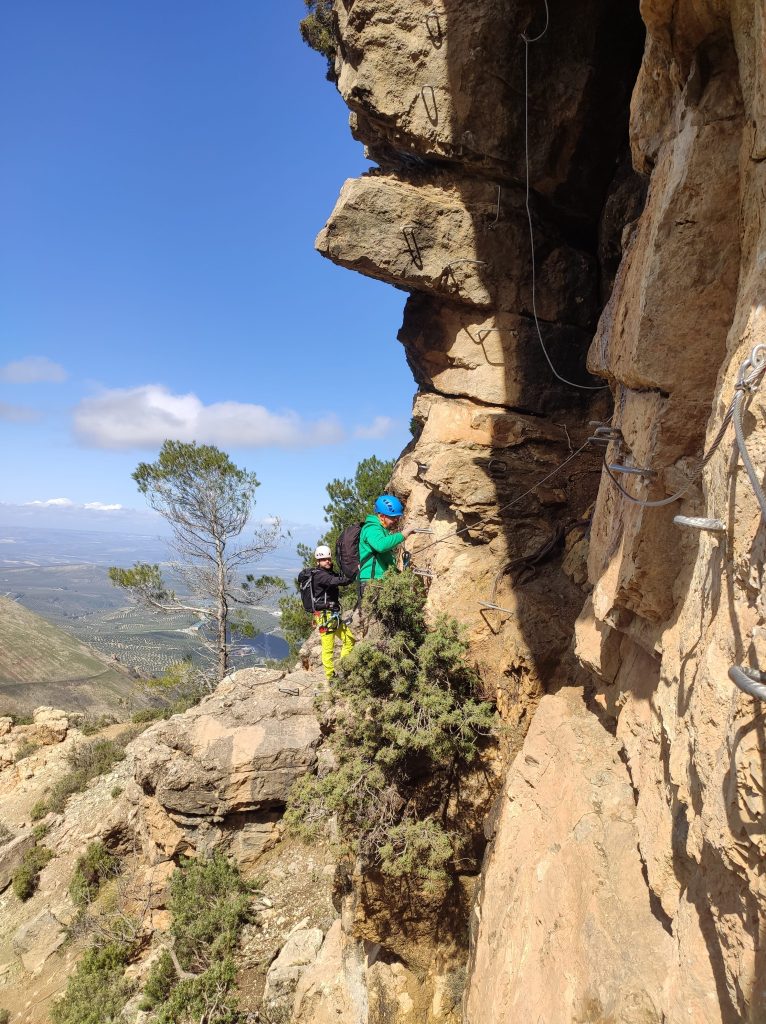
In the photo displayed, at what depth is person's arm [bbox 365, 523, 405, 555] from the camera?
728cm

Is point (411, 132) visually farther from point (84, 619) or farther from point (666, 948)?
point (84, 619)

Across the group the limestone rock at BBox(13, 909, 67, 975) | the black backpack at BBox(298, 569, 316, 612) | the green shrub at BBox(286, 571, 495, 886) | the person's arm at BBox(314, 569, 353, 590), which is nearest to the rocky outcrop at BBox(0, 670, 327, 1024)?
the limestone rock at BBox(13, 909, 67, 975)

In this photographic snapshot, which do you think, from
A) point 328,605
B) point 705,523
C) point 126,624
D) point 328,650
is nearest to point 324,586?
point 328,605

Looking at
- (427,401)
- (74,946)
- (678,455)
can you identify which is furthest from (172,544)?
(678,455)

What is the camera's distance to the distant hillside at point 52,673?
117ft

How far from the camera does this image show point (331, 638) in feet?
29.7

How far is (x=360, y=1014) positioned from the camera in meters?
6.47

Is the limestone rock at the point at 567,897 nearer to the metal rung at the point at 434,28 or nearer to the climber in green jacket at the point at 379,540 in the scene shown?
the climber in green jacket at the point at 379,540

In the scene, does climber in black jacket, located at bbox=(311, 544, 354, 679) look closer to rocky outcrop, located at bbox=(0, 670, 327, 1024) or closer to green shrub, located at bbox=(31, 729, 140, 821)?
rocky outcrop, located at bbox=(0, 670, 327, 1024)

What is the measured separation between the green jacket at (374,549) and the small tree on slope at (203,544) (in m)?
10.8

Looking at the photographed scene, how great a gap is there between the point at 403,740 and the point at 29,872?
12.3 m

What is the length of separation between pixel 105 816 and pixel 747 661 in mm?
15295

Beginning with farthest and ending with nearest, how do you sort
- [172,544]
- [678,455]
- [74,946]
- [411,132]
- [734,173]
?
[172,544]
[74,946]
[411,132]
[678,455]
[734,173]

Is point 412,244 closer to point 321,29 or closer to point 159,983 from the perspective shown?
point 321,29
